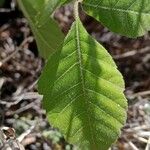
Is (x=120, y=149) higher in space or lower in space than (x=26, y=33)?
lower

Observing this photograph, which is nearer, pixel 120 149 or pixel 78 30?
pixel 78 30

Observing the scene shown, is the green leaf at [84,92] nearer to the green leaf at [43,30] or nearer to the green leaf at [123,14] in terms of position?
the green leaf at [123,14]

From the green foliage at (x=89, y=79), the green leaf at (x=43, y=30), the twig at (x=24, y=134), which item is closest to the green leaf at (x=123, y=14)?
the green foliage at (x=89, y=79)

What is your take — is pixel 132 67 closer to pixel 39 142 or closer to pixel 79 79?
pixel 39 142

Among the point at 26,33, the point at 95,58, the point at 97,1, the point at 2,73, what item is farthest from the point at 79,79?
the point at 26,33

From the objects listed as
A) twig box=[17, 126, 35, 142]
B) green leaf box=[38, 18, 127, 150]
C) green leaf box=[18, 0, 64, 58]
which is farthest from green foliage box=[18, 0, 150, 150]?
twig box=[17, 126, 35, 142]

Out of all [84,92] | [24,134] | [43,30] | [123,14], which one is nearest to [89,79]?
[84,92]

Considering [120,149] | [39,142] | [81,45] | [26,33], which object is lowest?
[120,149]
